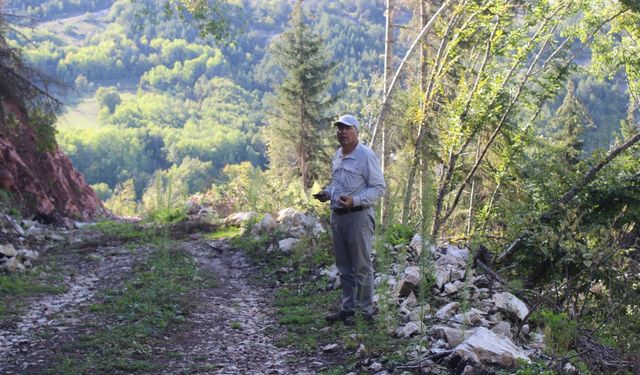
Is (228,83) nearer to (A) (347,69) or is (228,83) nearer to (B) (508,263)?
(A) (347,69)

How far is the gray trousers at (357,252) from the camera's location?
20.7ft

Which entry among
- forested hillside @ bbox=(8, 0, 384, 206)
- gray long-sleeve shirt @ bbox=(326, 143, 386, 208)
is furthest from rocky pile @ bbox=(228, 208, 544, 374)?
forested hillside @ bbox=(8, 0, 384, 206)

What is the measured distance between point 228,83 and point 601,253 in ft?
558

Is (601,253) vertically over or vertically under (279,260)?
over

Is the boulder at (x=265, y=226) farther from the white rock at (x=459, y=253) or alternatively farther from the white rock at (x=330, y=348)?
the white rock at (x=330, y=348)

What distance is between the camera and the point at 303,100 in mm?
32500

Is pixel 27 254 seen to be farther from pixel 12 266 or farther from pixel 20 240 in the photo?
pixel 12 266

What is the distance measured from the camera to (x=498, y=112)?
11664mm

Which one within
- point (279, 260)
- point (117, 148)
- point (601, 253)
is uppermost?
point (601, 253)

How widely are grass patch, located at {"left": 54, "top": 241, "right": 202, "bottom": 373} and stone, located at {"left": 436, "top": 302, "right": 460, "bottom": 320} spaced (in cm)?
273

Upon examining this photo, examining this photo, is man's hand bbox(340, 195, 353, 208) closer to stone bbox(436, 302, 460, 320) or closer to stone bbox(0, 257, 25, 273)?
stone bbox(436, 302, 460, 320)

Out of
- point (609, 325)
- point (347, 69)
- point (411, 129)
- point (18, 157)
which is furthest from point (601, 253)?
point (347, 69)

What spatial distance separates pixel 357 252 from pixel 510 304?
1.60m

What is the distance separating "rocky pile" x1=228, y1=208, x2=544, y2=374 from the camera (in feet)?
15.8
